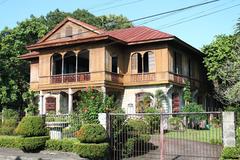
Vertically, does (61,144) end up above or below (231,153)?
below

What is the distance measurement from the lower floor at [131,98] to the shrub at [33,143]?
921cm

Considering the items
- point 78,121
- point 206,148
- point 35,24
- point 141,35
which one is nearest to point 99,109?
point 78,121

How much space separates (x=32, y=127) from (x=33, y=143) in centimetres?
78

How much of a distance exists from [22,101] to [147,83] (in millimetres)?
16299

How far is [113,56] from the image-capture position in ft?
96.8

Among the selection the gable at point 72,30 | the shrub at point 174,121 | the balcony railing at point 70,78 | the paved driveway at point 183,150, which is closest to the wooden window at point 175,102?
the shrub at point 174,121

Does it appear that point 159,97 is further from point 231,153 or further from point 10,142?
point 231,153

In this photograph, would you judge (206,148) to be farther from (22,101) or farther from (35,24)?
(35,24)

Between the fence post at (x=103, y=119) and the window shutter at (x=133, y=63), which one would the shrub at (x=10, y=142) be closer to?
the fence post at (x=103, y=119)

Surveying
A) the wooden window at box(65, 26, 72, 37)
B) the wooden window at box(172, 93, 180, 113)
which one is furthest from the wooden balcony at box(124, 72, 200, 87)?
the wooden window at box(65, 26, 72, 37)

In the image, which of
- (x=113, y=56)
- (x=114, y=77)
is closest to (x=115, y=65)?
(x=113, y=56)

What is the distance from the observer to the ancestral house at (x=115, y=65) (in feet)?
92.9

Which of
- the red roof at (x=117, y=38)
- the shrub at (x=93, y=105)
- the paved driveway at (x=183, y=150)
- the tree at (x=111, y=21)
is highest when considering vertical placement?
the tree at (x=111, y=21)

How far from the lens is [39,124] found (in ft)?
60.7
